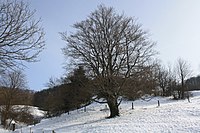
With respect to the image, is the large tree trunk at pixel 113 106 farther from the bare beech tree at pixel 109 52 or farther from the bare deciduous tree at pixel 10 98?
the bare deciduous tree at pixel 10 98

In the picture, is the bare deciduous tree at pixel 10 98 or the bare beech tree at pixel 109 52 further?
the bare deciduous tree at pixel 10 98

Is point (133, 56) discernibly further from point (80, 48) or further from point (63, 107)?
point (63, 107)

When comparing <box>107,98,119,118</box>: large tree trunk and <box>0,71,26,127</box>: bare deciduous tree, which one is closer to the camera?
<box>107,98,119,118</box>: large tree trunk

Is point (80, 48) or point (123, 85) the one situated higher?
point (80, 48)

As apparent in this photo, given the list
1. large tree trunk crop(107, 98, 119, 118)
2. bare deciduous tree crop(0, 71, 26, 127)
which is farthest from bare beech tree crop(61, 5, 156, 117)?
bare deciduous tree crop(0, 71, 26, 127)

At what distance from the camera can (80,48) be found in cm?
3045

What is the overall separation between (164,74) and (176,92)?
17.1 metres

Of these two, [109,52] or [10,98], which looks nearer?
Result: [109,52]

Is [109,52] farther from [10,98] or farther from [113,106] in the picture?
[10,98]

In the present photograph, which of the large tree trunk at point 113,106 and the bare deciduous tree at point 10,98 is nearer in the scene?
the large tree trunk at point 113,106

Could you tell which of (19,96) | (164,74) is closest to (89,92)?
(19,96)

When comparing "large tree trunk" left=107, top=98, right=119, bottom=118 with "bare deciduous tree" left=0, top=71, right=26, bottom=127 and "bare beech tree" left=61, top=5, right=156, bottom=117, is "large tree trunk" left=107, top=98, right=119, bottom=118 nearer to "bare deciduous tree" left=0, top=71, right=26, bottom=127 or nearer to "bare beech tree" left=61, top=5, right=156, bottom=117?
"bare beech tree" left=61, top=5, right=156, bottom=117

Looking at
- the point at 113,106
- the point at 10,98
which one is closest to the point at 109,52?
the point at 113,106

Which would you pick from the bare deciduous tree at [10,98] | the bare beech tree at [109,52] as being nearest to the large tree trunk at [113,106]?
the bare beech tree at [109,52]
